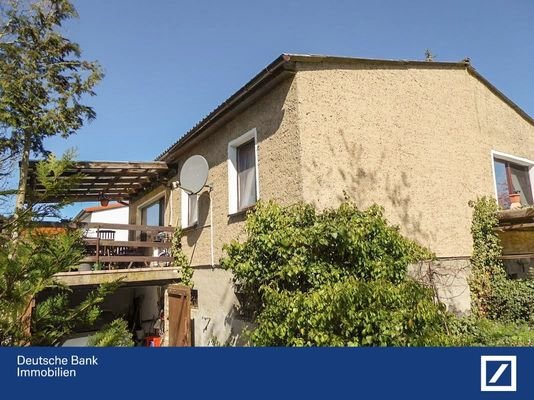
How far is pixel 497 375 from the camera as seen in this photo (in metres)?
3.86

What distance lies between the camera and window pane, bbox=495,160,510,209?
456 inches

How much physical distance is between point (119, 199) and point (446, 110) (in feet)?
48.2

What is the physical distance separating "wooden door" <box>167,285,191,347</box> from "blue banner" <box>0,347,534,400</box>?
6220mm

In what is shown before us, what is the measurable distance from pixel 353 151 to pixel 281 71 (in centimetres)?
233

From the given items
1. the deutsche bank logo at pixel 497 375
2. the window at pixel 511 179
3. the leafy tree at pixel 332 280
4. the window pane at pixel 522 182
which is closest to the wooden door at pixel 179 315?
the leafy tree at pixel 332 280

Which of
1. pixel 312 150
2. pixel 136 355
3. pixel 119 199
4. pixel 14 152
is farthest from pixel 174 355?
pixel 119 199

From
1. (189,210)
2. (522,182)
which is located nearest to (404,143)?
(522,182)

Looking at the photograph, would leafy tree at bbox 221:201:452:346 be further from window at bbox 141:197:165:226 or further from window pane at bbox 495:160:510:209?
window at bbox 141:197:165:226

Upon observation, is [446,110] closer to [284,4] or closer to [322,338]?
[284,4]

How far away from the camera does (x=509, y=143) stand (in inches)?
481

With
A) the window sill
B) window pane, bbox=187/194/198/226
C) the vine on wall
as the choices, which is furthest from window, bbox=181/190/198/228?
the vine on wall

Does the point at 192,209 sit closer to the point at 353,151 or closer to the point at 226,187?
the point at 226,187

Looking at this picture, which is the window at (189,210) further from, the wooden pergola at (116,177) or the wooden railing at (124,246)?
the wooden pergola at (116,177)

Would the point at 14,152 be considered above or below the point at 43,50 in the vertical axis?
below
